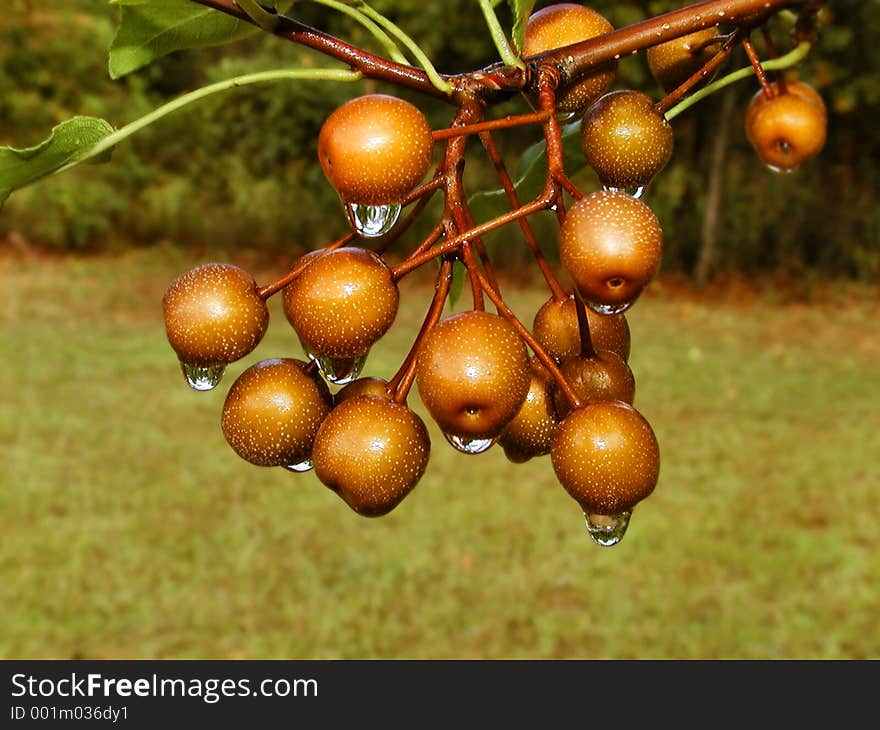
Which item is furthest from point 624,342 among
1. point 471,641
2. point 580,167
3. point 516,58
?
point 471,641

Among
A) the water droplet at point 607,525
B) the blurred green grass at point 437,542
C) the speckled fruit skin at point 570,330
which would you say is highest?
the blurred green grass at point 437,542

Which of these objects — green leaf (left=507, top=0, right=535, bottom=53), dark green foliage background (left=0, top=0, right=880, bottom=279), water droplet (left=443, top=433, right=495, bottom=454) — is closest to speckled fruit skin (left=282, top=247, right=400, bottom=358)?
water droplet (left=443, top=433, right=495, bottom=454)

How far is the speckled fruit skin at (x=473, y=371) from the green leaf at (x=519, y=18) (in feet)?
0.82

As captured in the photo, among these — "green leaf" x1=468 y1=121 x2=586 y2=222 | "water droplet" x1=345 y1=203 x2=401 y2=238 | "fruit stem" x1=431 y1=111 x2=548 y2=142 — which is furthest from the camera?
"green leaf" x1=468 y1=121 x2=586 y2=222

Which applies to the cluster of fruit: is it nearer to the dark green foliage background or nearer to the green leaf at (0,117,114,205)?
the green leaf at (0,117,114,205)

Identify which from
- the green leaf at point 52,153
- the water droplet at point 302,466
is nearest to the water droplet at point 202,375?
the water droplet at point 302,466

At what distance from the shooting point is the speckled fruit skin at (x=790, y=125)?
1282 mm

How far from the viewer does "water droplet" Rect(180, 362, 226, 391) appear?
1.02 meters

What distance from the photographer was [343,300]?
0.86 m

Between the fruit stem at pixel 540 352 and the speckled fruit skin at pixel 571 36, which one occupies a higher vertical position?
the speckled fruit skin at pixel 571 36

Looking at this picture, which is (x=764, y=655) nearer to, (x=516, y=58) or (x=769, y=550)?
(x=769, y=550)

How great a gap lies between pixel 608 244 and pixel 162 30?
55cm

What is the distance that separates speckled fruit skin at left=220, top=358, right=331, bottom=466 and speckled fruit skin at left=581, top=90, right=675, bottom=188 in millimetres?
316

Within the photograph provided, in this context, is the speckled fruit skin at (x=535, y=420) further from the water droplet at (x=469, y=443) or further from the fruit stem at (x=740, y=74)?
the fruit stem at (x=740, y=74)
